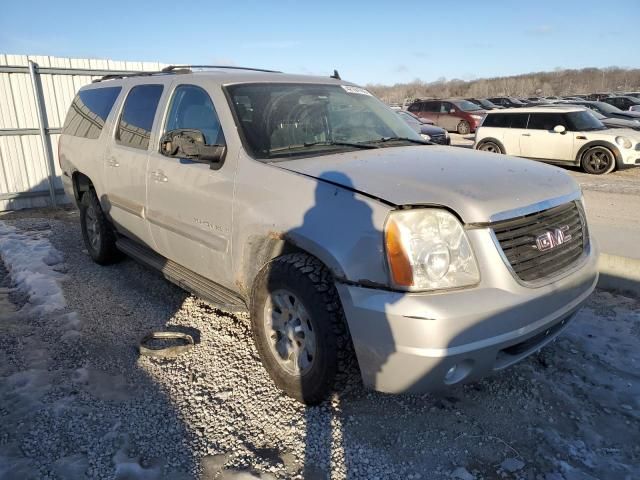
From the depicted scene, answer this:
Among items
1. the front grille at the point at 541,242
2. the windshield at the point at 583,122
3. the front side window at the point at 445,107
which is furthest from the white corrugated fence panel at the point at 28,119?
the front side window at the point at 445,107

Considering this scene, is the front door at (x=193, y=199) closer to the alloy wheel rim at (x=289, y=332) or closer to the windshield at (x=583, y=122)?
the alloy wheel rim at (x=289, y=332)

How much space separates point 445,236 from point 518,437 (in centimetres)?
122

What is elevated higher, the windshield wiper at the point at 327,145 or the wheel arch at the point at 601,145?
the windshield wiper at the point at 327,145

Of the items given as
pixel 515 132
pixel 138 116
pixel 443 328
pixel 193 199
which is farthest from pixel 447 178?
pixel 515 132

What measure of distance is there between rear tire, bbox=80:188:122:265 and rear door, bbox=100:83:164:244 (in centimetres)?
38

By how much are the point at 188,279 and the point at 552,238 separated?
8.43ft

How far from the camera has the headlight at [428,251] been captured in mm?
2283

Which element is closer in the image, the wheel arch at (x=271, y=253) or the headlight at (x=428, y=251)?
the headlight at (x=428, y=251)

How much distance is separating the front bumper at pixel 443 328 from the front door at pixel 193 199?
1192 mm

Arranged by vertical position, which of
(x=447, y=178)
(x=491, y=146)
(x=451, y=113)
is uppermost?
(x=451, y=113)

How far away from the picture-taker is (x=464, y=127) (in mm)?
24047

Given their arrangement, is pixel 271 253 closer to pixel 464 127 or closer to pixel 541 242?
pixel 541 242

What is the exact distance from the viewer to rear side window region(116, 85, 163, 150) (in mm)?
4078

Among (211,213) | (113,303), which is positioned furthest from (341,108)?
(113,303)
